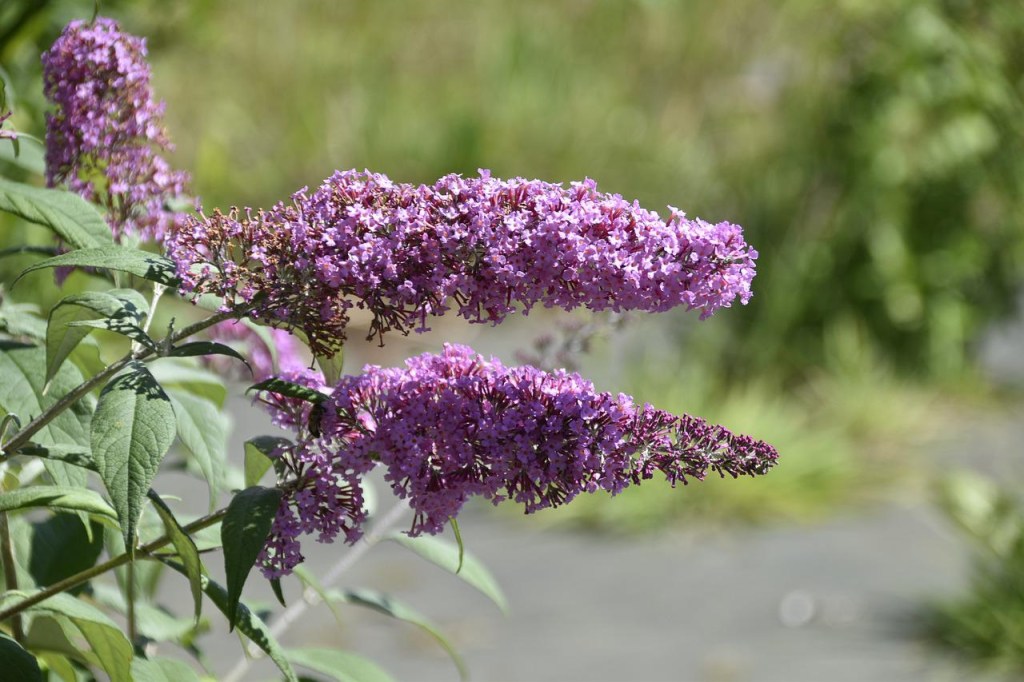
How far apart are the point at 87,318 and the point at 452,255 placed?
0.36 metres

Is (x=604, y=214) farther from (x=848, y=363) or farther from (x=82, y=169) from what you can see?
(x=848, y=363)

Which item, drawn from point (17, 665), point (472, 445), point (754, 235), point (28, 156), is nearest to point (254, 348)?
point (28, 156)

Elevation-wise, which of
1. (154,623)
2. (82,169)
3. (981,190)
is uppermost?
(981,190)

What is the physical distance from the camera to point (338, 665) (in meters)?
1.57

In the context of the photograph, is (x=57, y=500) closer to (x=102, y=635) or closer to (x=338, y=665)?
(x=102, y=635)

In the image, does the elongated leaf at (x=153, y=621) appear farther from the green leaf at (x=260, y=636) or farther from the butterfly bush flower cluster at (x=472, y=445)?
the butterfly bush flower cluster at (x=472, y=445)

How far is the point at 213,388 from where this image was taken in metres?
1.74

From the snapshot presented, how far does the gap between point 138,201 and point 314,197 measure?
408mm

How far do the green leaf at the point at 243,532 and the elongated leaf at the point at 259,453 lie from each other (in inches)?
3.0

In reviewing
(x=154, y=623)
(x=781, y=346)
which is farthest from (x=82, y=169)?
(x=781, y=346)

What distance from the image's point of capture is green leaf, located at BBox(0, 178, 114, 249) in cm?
135

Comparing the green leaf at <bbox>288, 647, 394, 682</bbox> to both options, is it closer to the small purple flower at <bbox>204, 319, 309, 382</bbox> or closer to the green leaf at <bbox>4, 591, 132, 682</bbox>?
the green leaf at <bbox>4, 591, 132, 682</bbox>

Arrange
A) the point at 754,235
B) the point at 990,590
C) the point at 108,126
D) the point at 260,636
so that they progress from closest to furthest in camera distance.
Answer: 1. the point at 260,636
2. the point at 108,126
3. the point at 990,590
4. the point at 754,235

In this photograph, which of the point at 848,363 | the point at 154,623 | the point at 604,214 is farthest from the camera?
the point at 848,363
